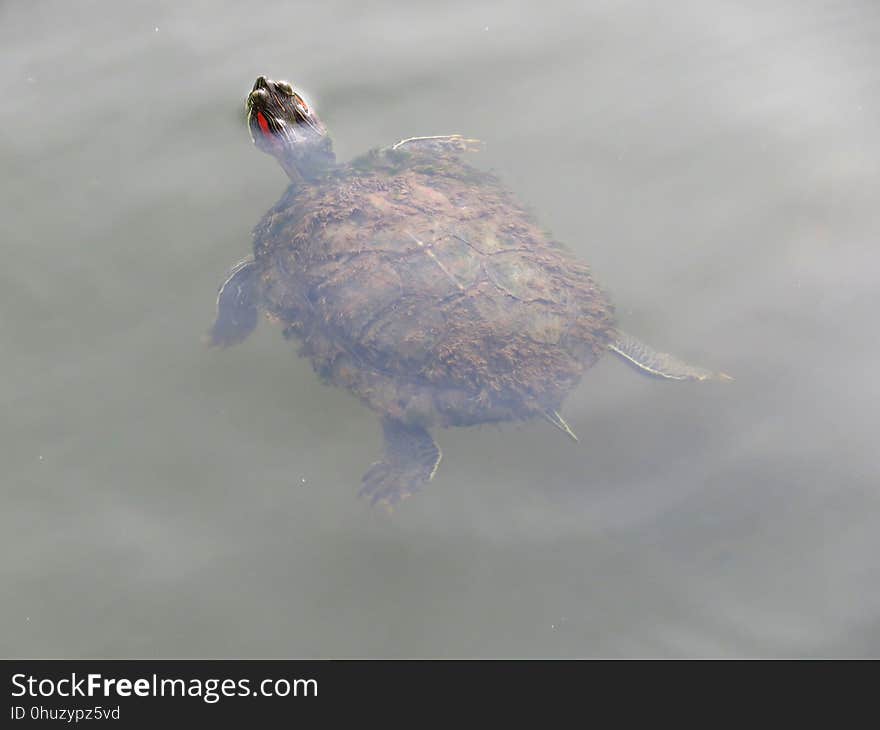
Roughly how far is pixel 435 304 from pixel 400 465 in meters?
0.78

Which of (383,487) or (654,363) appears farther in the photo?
(654,363)

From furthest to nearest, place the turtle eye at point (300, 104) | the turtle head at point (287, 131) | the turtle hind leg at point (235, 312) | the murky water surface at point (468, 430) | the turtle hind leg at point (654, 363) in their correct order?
the turtle eye at point (300, 104)
the turtle head at point (287, 131)
the turtle hind leg at point (235, 312)
the turtle hind leg at point (654, 363)
the murky water surface at point (468, 430)

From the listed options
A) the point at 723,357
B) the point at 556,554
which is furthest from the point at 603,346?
the point at 556,554

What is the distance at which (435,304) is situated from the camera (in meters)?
3.29

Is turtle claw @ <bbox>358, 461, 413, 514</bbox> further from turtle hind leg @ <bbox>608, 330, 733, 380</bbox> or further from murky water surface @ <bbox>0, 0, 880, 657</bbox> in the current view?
turtle hind leg @ <bbox>608, 330, 733, 380</bbox>

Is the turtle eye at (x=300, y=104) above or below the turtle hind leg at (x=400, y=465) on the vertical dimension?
above

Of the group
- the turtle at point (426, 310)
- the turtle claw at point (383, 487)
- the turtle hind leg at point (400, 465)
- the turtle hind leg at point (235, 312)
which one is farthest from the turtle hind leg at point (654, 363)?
the turtle hind leg at point (235, 312)

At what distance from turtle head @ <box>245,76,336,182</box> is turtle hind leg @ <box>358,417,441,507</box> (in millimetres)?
1639

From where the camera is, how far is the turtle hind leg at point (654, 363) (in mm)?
3551

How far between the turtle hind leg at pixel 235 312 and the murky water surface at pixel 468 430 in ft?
0.29

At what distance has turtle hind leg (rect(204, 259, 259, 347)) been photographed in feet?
12.8

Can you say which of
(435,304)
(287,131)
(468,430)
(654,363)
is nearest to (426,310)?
(435,304)

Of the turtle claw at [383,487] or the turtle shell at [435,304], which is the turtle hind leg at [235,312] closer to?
the turtle shell at [435,304]

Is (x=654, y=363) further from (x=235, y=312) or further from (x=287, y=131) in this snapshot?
(x=287, y=131)
